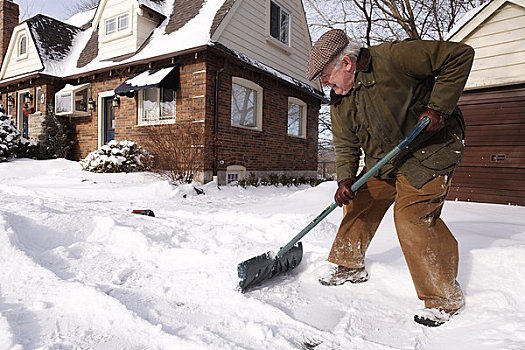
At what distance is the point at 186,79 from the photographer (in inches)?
353

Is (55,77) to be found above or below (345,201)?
above

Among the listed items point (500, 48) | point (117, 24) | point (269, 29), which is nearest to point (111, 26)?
point (117, 24)

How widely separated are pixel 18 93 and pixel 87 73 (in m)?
4.91

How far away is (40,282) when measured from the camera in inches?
81.7

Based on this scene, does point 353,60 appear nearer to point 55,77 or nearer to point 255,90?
point 255,90

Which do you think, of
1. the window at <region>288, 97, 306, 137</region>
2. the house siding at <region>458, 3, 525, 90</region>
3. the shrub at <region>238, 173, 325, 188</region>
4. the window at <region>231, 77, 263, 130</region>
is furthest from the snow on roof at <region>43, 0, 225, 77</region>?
the house siding at <region>458, 3, 525, 90</region>

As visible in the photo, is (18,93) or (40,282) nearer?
(40,282)

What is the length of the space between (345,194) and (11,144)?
12870 millimetres

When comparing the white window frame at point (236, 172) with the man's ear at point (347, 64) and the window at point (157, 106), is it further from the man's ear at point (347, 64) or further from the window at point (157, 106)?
the man's ear at point (347, 64)

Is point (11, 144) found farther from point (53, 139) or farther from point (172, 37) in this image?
point (172, 37)

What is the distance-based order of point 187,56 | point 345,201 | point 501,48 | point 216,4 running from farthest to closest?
point 216,4
point 187,56
point 501,48
point 345,201

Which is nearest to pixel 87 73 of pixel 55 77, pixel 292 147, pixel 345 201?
pixel 55 77

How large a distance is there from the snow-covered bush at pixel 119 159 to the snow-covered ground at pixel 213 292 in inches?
221

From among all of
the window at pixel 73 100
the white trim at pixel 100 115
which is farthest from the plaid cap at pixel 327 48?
the window at pixel 73 100
